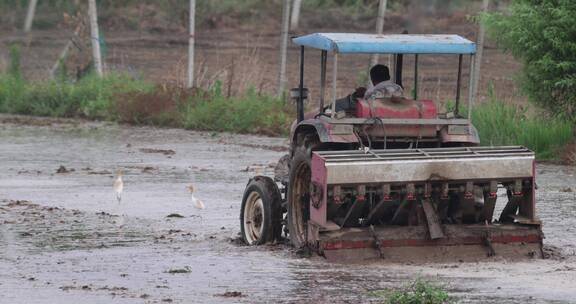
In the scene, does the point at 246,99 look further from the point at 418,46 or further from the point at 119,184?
the point at 418,46

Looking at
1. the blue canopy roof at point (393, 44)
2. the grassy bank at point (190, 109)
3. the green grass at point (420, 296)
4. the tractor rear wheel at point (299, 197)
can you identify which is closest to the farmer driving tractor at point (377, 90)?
the blue canopy roof at point (393, 44)

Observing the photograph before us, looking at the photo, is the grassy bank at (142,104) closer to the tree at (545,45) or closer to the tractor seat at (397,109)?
the tree at (545,45)

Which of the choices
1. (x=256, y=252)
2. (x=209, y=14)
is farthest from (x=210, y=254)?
(x=209, y=14)

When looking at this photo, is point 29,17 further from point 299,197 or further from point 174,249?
point 299,197

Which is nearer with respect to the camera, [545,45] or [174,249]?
[174,249]

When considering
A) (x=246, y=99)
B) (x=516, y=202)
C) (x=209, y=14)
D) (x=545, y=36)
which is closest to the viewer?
(x=516, y=202)

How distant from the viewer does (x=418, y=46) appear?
13203 mm

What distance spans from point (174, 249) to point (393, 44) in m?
2.98

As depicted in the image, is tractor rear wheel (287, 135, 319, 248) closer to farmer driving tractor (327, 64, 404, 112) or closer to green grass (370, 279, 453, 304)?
farmer driving tractor (327, 64, 404, 112)

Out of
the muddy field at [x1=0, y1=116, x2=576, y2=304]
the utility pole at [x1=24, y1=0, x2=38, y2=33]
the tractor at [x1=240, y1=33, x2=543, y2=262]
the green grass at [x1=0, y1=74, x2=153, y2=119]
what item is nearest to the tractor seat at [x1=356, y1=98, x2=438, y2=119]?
the tractor at [x1=240, y1=33, x2=543, y2=262]

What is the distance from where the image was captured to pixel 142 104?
32.2m

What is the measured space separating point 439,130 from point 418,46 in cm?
82

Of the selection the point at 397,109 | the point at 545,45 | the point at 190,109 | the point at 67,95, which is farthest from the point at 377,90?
the point at 67,95

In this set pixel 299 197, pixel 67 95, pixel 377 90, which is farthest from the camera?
pixel 67 95
